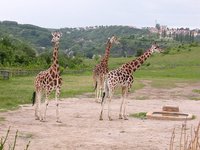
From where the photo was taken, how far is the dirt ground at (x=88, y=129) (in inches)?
408

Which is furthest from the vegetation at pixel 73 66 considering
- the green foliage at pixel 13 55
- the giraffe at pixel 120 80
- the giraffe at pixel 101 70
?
the giraffe at pixel 120 80

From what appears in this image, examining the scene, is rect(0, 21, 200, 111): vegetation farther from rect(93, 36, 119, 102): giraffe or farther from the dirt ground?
the dirt ground

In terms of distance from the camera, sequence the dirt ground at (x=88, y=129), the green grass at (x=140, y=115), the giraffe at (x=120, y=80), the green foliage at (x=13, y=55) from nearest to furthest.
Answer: the dirt ground at (x=88, y=129), the giraffe at (x=120, y=80), the green grass at (x=140, y=115), the green foliage at (x=13, y=55)

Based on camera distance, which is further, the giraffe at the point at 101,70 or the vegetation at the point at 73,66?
the vegetation at the point at 73,66

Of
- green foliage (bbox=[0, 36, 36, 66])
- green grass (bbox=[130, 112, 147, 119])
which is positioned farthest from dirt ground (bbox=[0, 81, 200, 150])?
green foliage (bbox=[0, 36, 36, 66])

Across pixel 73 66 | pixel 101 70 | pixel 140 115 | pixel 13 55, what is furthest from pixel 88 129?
pixel 73 66

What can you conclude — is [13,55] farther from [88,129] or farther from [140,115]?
[88,129]

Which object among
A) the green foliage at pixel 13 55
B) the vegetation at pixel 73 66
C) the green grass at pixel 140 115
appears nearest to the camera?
the green grass at pixel 140 115

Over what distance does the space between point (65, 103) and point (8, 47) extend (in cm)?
2508

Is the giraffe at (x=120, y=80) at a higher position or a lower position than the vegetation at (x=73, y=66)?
higher

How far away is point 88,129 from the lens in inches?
491

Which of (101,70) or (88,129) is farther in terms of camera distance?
(101,70)

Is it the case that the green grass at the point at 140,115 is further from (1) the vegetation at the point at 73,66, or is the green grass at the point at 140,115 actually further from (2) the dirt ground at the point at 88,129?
(1) the vegetation at the point at 73,66

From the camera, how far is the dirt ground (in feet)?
34.0
